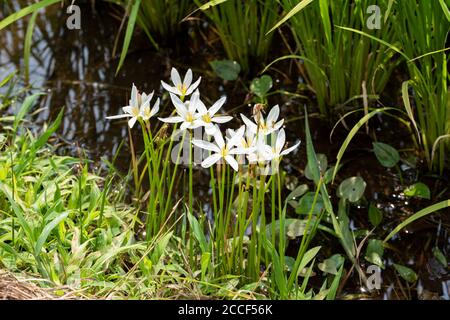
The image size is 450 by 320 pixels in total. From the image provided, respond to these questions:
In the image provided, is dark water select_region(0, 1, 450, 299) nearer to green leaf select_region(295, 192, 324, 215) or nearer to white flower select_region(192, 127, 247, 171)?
A: green leaf select_region(295, 192, 324, 215)

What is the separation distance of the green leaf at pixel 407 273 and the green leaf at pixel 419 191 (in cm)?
24

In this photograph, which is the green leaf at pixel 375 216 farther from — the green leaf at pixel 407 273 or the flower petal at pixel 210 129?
the flower petal at pixel 210 129

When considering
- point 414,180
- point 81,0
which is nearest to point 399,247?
point 414,180

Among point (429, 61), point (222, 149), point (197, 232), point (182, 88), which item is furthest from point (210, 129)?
point (429, 61)

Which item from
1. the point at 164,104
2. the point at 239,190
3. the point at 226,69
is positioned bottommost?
the point at 239,190

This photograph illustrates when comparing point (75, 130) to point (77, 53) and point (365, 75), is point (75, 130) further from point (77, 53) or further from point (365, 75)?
point (365, 75)

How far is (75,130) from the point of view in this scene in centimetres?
261

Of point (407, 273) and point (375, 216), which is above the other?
point (375, 216)

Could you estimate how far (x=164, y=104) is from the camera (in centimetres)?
270

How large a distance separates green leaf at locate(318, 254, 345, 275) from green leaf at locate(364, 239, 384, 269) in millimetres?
80

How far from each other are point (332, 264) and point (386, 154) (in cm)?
46

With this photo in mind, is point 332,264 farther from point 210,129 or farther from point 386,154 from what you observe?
point 210,129

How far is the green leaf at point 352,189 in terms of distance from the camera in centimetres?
218
